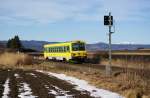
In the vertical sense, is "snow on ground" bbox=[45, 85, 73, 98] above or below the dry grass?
below

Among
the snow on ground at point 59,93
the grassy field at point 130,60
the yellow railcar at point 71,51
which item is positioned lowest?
the snow on ground at point 59,93

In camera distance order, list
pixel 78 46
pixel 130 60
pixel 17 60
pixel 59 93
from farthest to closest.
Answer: pixel 17 60
pixel 78 46
pixel 130 60
pixel 59 93

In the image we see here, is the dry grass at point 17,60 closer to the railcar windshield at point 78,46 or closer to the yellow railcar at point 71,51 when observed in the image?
the yellow railcar at point 71,51

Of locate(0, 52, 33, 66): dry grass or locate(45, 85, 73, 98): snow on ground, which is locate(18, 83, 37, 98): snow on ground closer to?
locate(45, 85, 73, 98): snow on ground

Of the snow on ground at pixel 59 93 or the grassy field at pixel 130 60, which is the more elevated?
the grassy field at pixel 130 60

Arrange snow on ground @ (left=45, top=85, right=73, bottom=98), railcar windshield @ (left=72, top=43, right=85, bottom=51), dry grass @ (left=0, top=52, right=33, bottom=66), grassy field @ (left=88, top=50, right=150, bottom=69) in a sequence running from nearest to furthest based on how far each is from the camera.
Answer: snow on ground @ (left=45, top=85, right=73, bottom=98)
grassy field @ (left=88, top=50, right=150, bottom=69)
railcar windshield @ (left=72, top=43, right=85, bottom=51)
dry grass @ (left=0, top=52, right=33, bottom=66)

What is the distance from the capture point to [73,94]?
18.2 meters

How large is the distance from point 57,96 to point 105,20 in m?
9.33

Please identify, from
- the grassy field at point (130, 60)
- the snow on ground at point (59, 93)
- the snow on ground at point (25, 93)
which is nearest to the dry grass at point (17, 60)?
the grassy field at point (130, 60)

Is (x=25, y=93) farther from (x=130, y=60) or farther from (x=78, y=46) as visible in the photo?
(x=78, y=46)

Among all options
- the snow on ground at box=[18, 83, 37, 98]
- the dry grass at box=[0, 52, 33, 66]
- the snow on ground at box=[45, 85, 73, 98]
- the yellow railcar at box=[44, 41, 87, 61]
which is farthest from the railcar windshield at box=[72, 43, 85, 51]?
the snow on ground at box=[18, 83, 37, 98]

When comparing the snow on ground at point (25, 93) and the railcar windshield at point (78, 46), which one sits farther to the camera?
the railcar windshield at point (78, 46)

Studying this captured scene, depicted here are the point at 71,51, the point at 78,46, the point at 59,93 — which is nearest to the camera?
the point at 59,93

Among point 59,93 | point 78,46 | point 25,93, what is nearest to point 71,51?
point 78,46
